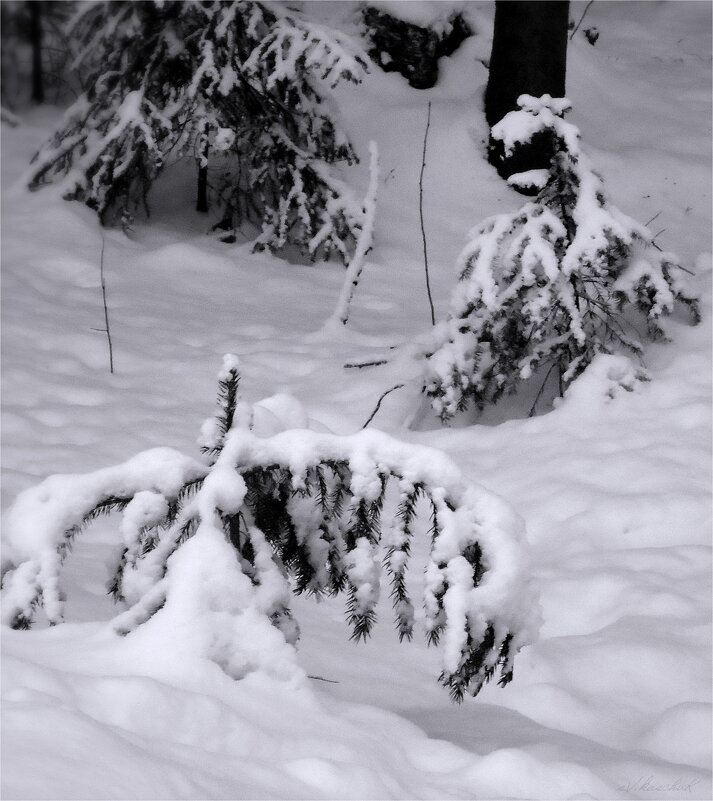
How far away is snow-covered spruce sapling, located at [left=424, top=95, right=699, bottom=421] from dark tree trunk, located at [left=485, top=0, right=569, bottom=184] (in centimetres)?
239

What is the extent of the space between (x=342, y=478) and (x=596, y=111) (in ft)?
24.5

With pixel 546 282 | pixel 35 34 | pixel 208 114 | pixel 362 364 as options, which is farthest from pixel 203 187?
pixel 546 282

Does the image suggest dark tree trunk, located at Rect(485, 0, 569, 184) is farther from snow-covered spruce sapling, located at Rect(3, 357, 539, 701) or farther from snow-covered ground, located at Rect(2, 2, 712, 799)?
snow-covered spruce sapling, located at Rect(3, 357, 539, 701)

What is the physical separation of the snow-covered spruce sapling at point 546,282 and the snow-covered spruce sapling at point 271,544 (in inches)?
95.9

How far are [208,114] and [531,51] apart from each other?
2.43m

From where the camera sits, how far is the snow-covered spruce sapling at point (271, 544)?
163 centimetres

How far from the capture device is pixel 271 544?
1.91 metres

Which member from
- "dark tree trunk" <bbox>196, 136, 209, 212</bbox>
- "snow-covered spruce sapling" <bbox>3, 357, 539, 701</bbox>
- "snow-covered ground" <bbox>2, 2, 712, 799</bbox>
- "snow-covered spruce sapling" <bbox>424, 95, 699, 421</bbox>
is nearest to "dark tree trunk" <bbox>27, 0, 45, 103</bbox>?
"snow-covered ground" <bbox>2, 2, 712, 799</bbox>

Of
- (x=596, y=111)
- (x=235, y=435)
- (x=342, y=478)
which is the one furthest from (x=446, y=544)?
(x=596, y=111)

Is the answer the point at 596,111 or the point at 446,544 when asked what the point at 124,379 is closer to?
the point at 446,544

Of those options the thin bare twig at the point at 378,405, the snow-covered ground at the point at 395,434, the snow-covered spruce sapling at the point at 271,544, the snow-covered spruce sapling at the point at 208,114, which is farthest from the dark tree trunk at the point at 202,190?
the snow-covered spruce sapling at the point at 271,544

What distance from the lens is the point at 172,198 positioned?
24.6ft

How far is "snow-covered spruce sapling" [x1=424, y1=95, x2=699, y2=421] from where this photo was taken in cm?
406

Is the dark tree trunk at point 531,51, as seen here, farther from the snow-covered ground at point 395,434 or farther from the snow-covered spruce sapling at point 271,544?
the snow-covered spruce sapling at point 271,544
